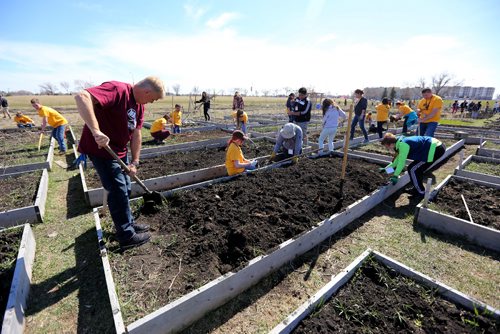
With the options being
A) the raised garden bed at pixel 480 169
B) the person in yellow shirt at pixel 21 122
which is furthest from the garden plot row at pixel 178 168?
the person in yellow shirt at pixel 21 122

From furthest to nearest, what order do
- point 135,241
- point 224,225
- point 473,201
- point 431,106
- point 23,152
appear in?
point 23,152, point 431,106, point 473,201, point 224,225, point 135,241

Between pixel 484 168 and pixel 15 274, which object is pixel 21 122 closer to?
pixel 15 274

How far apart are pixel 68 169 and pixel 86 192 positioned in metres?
2.64

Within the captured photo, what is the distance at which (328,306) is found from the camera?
7.79 ft

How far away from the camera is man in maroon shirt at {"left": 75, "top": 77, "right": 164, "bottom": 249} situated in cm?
257

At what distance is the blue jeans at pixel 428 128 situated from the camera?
701 cm

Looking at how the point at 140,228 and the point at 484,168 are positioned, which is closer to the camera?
the point at 140,228

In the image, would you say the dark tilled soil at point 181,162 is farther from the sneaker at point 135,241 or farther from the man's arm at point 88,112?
the man's arm at point 88,112

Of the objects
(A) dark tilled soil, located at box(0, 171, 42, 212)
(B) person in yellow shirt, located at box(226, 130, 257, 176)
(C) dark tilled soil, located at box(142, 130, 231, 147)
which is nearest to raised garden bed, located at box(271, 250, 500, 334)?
(B) person in yellow shirt, located at box(226, 130, 257, 176)

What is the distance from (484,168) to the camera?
6.29 m

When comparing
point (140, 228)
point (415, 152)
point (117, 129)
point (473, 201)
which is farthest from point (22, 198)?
point (473, 201)

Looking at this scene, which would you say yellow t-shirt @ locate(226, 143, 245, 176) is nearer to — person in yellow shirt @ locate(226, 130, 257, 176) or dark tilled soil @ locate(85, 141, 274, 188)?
person in yellow shirt @ locate(226, 130, 257, 176)

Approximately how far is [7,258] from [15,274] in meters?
0.64

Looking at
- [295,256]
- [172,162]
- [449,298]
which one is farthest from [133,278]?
[172,162]
